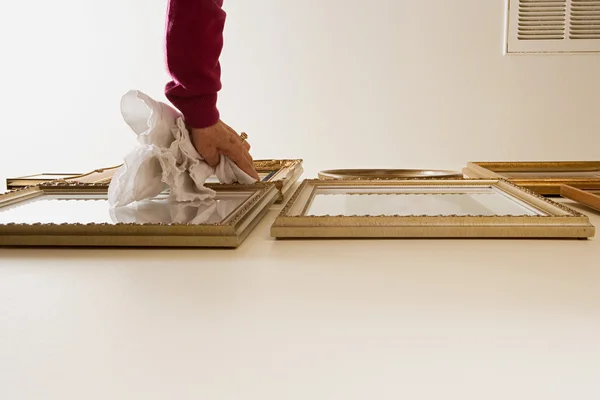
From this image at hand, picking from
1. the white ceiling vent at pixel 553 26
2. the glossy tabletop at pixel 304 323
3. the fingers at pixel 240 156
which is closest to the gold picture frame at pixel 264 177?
the fingers at pixel 240 156

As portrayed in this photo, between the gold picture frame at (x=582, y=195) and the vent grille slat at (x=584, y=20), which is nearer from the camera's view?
the gold picture frame at (x=582, y=195)

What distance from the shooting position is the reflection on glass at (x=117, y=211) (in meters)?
0.69

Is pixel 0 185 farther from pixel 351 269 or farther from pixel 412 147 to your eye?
pixel 412 147

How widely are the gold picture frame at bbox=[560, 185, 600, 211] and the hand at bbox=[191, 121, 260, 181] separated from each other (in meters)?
0.49

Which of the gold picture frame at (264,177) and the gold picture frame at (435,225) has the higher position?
the gold picture frame at (264,177)

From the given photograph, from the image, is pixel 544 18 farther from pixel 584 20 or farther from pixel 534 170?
pixel 534 170

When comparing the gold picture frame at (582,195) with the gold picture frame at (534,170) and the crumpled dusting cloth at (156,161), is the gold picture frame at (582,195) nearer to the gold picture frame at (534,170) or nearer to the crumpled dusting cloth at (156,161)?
the gold picture frame at (534,170)

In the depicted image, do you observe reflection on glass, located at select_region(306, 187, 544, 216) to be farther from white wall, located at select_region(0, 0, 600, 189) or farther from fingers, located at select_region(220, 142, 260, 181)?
white wall, located at select_region(0, 0, 600, 189)

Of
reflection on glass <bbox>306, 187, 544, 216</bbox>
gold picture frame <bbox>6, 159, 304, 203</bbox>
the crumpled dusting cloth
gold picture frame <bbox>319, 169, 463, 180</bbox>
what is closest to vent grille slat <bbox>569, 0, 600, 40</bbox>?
gold picture frame <bbox>319, 169, 463, 180</bbox>

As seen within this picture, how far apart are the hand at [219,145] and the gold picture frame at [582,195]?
1.60 feet

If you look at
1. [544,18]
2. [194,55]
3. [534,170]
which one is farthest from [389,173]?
[544,18]

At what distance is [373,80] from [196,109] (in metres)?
1.76

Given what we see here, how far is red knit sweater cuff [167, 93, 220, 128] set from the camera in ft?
2.79

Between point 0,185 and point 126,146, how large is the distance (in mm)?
1334
